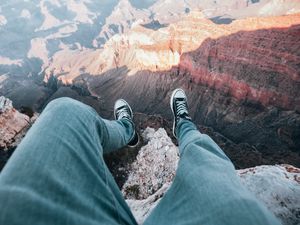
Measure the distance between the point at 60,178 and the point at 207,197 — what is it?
100cm

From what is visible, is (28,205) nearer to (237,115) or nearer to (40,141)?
(40,141)

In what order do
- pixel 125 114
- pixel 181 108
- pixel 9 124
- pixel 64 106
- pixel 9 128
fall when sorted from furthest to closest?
1. pixel 9 124
2. pixel 9 128
3. pixel 181 108
4. pixel 125 114
5. pixel 64 106

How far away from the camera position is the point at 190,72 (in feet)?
161

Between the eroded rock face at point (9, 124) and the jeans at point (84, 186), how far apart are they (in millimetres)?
10567

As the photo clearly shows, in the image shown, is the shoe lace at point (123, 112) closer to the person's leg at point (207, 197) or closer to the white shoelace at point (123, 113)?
the white shoelace at point (123, 113)

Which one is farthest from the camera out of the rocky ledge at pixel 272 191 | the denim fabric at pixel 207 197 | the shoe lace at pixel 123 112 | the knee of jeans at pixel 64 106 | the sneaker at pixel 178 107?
the shoe lace at pixel 123 112

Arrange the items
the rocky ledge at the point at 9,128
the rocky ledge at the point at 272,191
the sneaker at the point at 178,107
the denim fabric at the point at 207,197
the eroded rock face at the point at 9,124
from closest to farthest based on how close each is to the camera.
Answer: the denim fabric at the point at 207,197, the rocky ledge at the point at 272,191, the sneaker at the point at 178,107, the rocky ledge at the point at 9,128, the eroded rock face at the point at 9,124

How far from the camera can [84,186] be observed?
208 centimetres

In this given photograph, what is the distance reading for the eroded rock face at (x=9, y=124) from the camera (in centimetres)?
1191

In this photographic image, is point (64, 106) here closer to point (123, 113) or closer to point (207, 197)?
point (207, 197)

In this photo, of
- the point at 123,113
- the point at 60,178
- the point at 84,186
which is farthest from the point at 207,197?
the point at 123,113

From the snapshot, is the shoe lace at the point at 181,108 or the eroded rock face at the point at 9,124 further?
the eroded rock face at the point at 9,124

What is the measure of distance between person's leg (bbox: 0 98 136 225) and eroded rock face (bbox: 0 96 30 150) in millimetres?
10522

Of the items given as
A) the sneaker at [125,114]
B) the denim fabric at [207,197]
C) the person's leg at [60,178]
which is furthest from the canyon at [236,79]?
the person's leg at [60,178]
